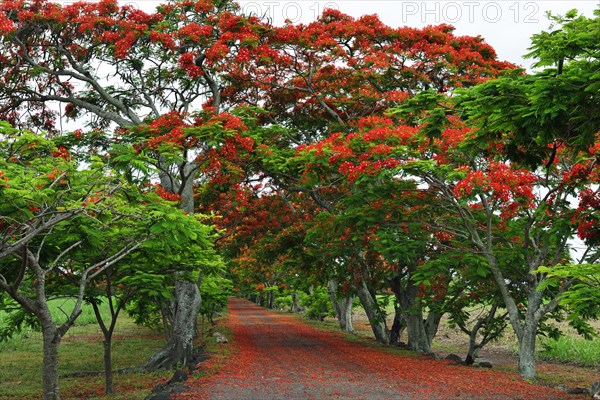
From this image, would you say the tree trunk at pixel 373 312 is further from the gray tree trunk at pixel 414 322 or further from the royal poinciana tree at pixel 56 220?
the royal poinciana tree at pixel 56 220

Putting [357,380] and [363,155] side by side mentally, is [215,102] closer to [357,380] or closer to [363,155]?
[363,155]

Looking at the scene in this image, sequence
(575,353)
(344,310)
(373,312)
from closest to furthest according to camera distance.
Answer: (575,353) → (373,312) → (344,310)

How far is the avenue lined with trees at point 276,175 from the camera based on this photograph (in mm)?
9977

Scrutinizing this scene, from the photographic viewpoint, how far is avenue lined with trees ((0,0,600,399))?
32.7 feet

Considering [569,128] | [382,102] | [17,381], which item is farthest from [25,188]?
[382,102]

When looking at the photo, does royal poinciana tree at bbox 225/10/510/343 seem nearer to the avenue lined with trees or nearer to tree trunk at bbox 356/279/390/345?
the avenue lined with trees

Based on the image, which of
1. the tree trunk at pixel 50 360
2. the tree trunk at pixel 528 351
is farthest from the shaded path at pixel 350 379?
the tree trunk at pixel 50 360

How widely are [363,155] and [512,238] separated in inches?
210

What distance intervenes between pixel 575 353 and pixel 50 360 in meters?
19.7

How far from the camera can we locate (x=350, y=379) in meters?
13.2

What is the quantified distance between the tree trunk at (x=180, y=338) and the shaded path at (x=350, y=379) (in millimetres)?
1435

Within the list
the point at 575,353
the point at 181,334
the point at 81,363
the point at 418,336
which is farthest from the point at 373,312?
the point at 81,363

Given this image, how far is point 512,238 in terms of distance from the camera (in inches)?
621

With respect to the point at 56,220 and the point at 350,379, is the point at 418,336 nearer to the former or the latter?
the point at 350,379
